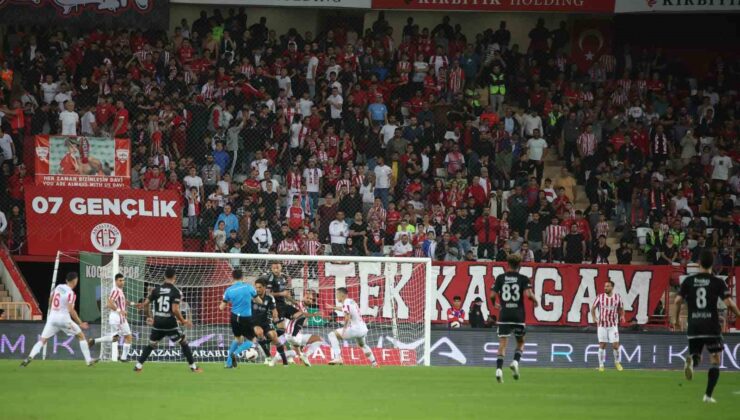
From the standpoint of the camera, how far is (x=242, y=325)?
22562 millimetres

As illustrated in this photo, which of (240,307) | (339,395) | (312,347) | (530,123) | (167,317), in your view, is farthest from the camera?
(530,123)

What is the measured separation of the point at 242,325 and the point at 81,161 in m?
8.68

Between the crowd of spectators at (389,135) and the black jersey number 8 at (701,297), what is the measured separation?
14540 mm

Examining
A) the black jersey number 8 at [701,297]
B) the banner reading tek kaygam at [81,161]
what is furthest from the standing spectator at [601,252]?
the black jersey number 8 at [701,297]

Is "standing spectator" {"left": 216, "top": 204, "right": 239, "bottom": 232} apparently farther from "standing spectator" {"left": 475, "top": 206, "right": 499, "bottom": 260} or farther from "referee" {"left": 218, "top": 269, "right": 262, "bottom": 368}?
"referee" {"left": 218, "top": 269, "right": 262, "bottom": 368}

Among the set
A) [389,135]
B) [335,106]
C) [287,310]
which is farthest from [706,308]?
[335,106]

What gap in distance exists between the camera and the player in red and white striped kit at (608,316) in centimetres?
2712

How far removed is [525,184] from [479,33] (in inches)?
309

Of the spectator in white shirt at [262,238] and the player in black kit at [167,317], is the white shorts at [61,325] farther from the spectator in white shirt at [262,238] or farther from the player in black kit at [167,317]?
the spectator in white shirt at [262,238]

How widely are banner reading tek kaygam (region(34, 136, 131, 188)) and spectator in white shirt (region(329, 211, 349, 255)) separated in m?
4.94

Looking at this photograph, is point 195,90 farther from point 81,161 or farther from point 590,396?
point 590,396

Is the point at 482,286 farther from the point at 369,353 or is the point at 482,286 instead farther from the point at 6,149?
the point at 6,149

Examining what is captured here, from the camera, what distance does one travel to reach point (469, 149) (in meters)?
33.0

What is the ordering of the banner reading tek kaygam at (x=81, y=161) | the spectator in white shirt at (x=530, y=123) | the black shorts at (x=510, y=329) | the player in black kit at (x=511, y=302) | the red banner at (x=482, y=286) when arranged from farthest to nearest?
the spectator in white shirt at (x=530, y=123)
the banner reading tek kaygam at (x=81, y=161)
the red banner at (x=482, y=286)
the black shorts at (x=510, y=329)
the player in black kit at (x=511, y=302)
